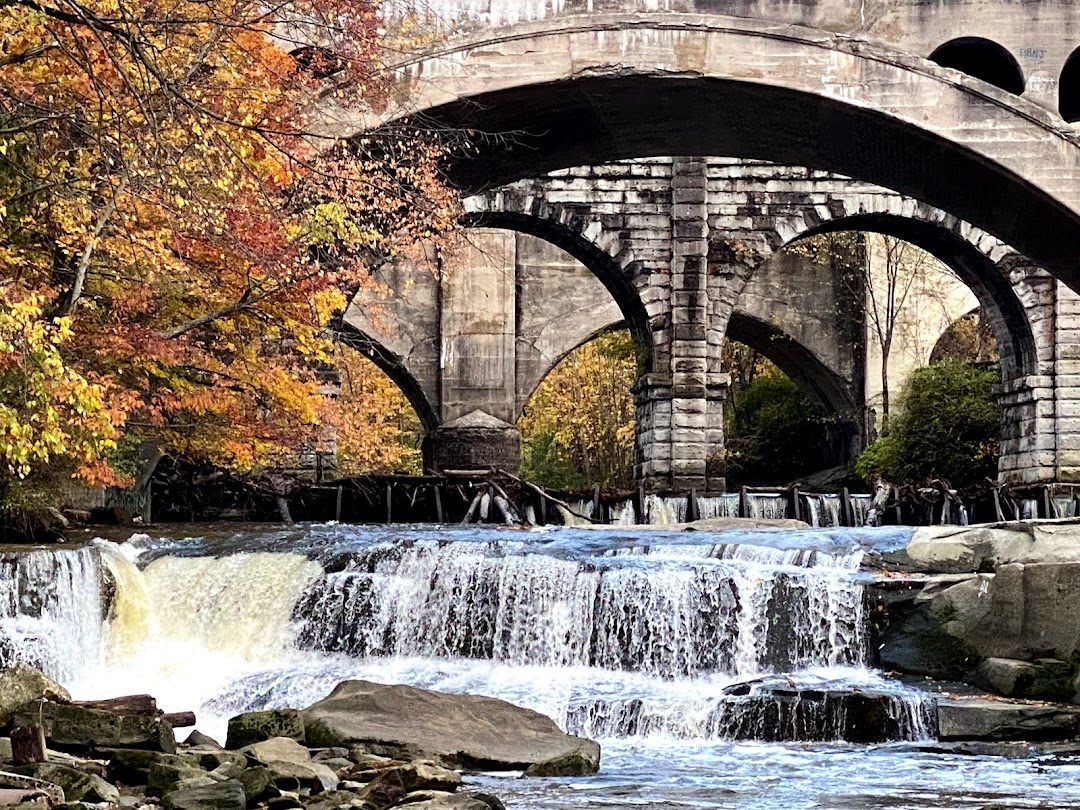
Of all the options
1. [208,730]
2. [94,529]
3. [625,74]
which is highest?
[625,74]

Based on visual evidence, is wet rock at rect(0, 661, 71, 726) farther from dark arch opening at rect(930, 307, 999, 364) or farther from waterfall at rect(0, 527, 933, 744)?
dark arch opening at rect(930, 307, 999, 364)

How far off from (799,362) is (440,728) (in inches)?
1011

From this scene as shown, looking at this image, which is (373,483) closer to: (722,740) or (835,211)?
(835,211)

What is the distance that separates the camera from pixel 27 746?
841 centimetres

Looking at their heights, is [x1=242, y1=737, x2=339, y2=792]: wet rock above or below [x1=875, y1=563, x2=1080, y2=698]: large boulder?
below

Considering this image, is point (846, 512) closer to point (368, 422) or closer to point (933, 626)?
point (933, 626)

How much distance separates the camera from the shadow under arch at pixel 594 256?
28.1 metres

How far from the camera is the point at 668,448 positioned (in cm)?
2728

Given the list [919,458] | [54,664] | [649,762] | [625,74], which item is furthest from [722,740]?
[919,458]

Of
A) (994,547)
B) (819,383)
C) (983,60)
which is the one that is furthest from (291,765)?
(819,383)

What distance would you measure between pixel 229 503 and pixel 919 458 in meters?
12.2

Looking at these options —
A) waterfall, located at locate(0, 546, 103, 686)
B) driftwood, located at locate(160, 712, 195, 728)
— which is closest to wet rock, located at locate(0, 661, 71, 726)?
driftwood, located at locate(160, 712, 195, 728)

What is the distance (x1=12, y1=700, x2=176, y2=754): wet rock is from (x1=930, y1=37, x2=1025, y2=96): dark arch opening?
11.2 meters

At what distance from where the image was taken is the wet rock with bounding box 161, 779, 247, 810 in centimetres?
761
